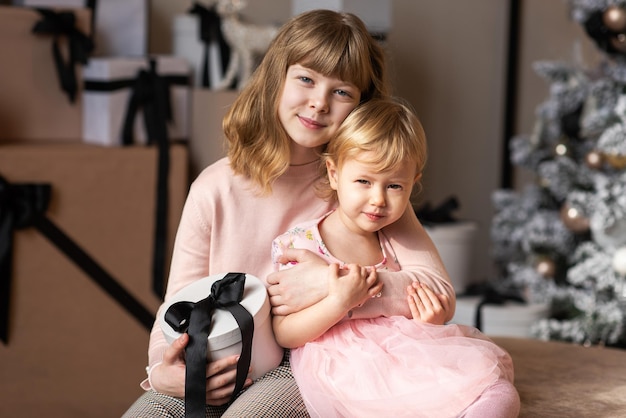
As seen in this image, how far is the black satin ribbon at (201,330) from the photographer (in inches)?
53.4

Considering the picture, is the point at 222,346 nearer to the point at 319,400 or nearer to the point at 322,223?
the point at 319,400

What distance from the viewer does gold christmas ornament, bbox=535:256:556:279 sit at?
2736 mm

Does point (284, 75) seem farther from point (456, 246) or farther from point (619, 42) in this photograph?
point (456, 246)

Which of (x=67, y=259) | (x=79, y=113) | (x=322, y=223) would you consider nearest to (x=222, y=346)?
(x=322, y=223)

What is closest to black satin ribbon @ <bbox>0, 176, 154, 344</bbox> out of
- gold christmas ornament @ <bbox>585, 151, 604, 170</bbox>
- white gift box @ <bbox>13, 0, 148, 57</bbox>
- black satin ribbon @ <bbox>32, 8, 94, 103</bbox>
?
black satin ribbon @ <bbox>32, 8, 94, 103</bbox>

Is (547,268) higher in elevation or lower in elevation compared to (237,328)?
lower

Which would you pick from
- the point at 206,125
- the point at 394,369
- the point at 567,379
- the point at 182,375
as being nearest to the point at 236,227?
the point at 182,375

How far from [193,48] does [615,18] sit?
4.18 ft

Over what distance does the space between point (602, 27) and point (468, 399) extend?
59.5 inches

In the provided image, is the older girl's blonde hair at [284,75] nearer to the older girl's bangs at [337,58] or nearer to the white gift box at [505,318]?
the older girl's bangs at [337,58]

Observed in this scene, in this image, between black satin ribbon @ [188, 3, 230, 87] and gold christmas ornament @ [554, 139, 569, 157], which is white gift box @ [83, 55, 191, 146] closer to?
black satin ribbon @ [188, 3, 230, 87]

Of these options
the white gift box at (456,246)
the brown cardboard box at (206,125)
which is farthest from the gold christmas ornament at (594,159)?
the brown cardboard box at (206,125)

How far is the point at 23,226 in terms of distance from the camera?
7.74 ft

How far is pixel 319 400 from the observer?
1.35 m
